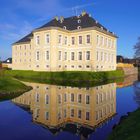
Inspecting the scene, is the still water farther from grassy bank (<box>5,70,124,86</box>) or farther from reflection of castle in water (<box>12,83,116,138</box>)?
grassy bank (<box>5,70,124,86</box>)

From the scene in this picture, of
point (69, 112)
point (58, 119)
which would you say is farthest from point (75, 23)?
point (58, 119)

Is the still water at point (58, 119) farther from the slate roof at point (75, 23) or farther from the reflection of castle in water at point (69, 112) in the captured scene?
the slate roof at point (75, 23)

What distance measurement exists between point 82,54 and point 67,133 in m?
36.5

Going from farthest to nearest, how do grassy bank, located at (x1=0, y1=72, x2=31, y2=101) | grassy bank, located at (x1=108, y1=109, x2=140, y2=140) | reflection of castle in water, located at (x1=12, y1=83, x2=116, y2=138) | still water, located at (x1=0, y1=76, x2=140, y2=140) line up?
1. grassy bank, located at (x1=0, y1=72, x2=31, y2=101)
2. reflection of castle in water, located at (x1=12, y1=83, x2=116, y2=138)
3. still water, located at (x1=0, y1=76, x2=140, y2=140)
4. grassy bank, located at (x1=108, y1=109, x2=140, y2=140)

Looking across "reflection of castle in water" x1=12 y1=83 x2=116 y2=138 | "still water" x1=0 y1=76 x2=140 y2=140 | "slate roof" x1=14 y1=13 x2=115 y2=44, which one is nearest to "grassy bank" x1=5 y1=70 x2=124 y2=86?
"slate roof" x1=14 y1=13 x2=115 y2=44

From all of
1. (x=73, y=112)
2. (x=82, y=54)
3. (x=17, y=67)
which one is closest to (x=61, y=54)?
(x=82, y=54)

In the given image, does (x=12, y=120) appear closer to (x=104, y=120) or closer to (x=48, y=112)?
(x=48, y=112)

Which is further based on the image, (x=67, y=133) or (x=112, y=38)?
(x=112, y=38)

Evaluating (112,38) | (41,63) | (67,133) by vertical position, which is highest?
(112,38)

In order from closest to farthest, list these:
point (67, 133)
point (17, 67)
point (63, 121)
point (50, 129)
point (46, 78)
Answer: point (67, 133), point (50, 129), point (63, 121), point (46, 78), point (17, 67)

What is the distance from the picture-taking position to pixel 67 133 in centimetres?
1006

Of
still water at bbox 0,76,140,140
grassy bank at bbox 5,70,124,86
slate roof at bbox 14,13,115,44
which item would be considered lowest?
still water at bbox 0,76,140,140

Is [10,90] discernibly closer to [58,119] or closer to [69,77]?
[58,119]

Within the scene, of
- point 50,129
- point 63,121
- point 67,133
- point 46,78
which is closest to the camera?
point 67,133
